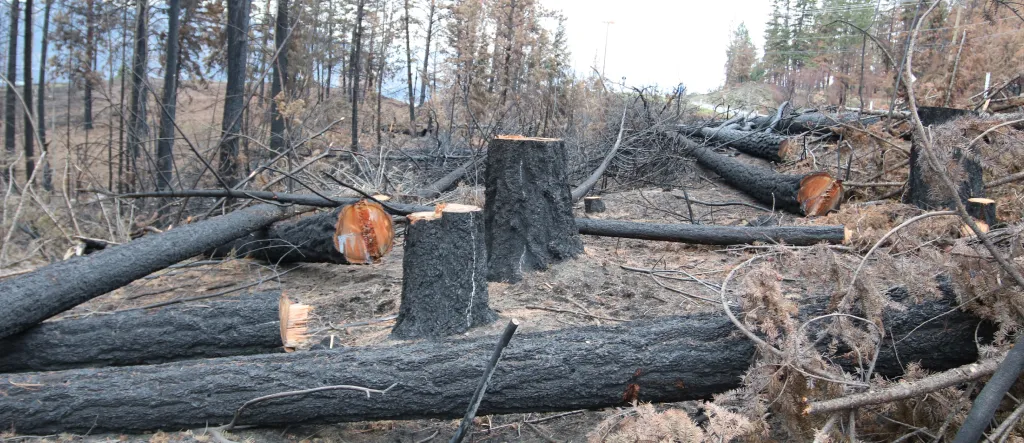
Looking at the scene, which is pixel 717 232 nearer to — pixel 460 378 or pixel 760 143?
pixel 460 378

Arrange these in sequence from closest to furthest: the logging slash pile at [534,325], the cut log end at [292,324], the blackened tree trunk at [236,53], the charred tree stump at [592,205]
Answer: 1. the logging slash pile at [534,325]
2. the cut log end at [292,324]
3. the charred tree stump at [592,205]
4. the blackened tree trunk at [236,53]

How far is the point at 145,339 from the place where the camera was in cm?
317

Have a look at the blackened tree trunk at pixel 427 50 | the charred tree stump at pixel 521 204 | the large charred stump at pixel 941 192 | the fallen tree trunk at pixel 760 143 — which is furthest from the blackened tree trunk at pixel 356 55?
the large charred stump at pixel 941 192

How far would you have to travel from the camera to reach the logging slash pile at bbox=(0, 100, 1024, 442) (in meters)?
2.13

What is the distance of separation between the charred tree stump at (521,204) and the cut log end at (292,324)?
1.63 metres

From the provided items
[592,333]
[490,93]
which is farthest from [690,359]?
[490,93]

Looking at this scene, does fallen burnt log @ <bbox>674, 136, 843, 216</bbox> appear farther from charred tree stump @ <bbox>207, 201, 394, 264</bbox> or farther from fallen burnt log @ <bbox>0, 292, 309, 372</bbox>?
fallen burnt log @ <bbox>0, 292, 309, 372</bbox>

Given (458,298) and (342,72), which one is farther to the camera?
(342,72)

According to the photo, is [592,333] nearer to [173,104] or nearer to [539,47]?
[173,104]

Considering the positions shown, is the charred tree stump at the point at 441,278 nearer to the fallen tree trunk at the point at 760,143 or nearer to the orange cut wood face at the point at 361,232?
the orange cut wood face at the point at 361,232

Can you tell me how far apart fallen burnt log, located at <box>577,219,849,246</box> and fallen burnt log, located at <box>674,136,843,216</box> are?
146 cm

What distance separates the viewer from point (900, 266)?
7.81 ft

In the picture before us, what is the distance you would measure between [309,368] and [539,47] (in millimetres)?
13455

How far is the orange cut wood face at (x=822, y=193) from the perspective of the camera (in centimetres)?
660
